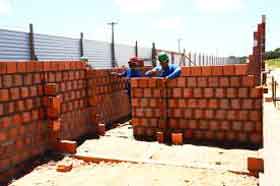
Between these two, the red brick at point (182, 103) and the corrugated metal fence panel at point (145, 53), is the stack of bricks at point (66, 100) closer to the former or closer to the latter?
the red brick at point (182, 103)

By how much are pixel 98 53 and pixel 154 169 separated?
31.8 feet

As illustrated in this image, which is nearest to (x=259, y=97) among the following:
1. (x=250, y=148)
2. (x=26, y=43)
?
(x=250, y=148)

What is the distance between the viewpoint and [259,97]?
6.31m

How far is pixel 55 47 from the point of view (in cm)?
1112

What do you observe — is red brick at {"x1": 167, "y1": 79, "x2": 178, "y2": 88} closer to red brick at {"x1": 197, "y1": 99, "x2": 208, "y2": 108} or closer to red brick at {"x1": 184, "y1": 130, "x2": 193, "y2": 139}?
red brick at {"x1": 197, "y1": 99, "x2": 208, "y2": 108}

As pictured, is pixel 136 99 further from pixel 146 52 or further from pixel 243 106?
pixel 146 52

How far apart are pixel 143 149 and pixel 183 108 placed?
1204 millimetres

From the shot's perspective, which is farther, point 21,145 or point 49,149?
point 49,149

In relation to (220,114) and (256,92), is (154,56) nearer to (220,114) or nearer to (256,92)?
(220,114)

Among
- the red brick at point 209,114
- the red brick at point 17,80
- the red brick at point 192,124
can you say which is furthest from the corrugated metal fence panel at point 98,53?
the red brick at point 17,80

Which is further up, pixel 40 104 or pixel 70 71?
pixel 70 71

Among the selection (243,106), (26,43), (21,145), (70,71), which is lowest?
(21,145)

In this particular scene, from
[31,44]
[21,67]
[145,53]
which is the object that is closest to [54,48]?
[31,44]

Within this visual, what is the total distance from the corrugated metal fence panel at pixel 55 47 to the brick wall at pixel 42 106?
2.98 m
